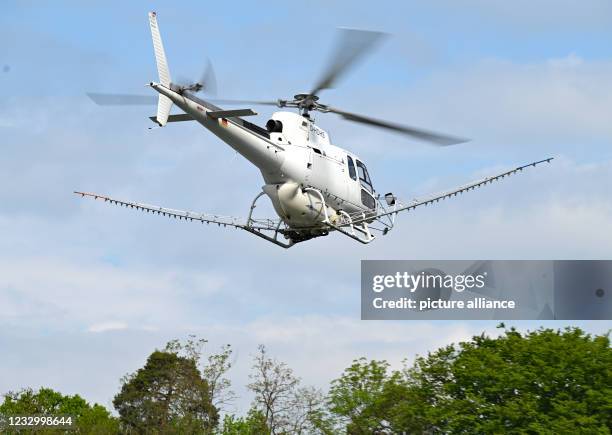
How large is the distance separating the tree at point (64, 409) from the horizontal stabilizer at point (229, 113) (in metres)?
70.9

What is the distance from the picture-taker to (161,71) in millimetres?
47812

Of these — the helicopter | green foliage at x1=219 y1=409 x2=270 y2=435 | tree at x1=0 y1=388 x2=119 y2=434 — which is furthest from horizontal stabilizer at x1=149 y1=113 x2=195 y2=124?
tree at x1=0 y1=388 x2=119 y2=434

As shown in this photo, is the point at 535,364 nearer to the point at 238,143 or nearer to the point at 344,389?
the point at 344,389

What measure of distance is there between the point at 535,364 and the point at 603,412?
16.9ft

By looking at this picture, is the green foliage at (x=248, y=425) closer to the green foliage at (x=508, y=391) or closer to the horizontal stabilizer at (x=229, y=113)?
the green foliage at (x=508, y=391)

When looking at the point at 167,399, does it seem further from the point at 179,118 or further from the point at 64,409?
the point at 179,118

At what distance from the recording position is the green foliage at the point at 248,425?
7670cm

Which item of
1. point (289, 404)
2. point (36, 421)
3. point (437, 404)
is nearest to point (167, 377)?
point (36, 421)

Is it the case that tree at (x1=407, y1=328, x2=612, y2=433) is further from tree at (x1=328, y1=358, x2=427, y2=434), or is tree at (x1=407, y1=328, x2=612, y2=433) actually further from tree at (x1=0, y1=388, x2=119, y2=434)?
tree at (x1=0, y1=388, x2=119, y2=434)

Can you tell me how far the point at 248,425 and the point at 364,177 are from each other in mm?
27772

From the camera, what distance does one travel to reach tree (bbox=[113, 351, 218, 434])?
3543 inches

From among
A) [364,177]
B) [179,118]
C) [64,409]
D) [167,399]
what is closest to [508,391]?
[364,177]

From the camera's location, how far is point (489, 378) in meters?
63.6

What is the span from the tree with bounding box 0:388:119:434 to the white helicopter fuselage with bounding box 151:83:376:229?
65188 millimetres
